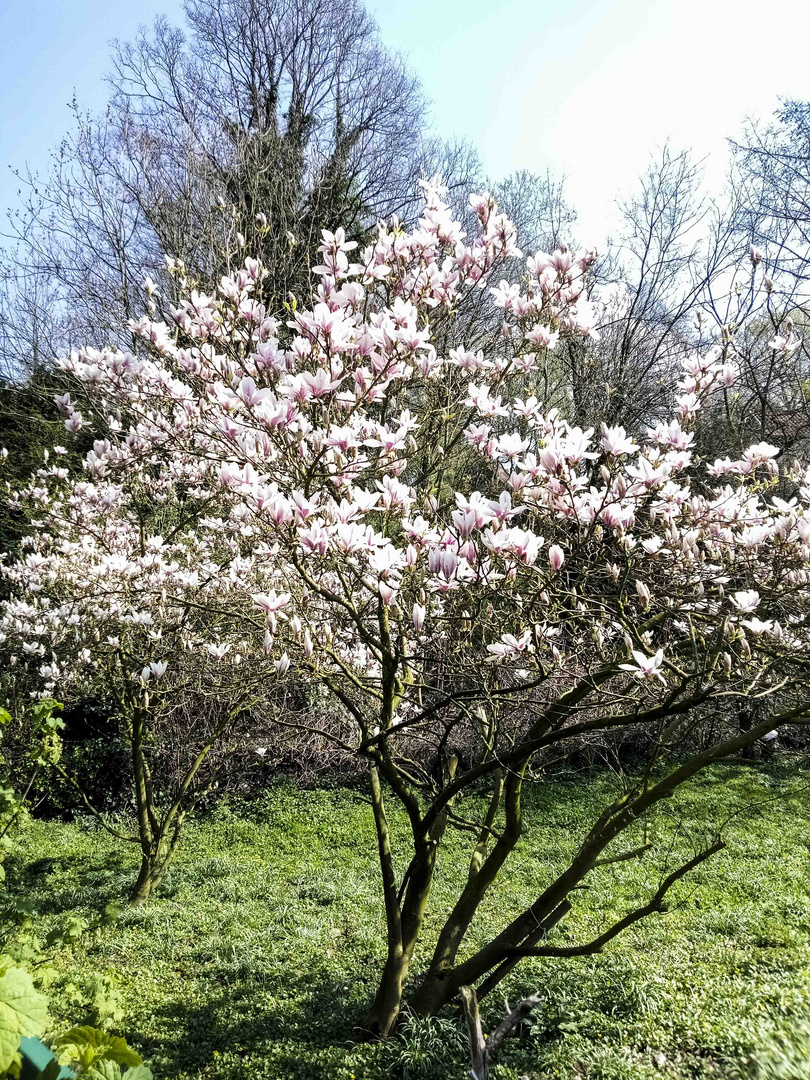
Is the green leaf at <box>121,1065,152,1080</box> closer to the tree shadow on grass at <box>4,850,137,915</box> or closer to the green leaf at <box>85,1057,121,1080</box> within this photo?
the green leaf at <box>85,1057,121,1080</box>

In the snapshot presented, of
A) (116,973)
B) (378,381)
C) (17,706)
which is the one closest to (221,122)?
(17,706)

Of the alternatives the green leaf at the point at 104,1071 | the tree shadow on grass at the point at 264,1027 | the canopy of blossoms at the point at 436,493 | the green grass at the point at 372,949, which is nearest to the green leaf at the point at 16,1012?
the green leaf at the point at 104,1071

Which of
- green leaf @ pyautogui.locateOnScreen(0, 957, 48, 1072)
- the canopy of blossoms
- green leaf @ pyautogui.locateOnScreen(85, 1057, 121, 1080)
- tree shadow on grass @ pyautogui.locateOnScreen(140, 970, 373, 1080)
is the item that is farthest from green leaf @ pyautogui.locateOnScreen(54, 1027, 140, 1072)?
tree shadow on grass @ pyautogui.locateOnScreen(140, 970, 373, 1080)

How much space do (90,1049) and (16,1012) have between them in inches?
10.6

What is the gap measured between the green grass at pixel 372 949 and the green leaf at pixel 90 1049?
45.9 inches

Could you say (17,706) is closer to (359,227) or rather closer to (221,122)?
(359,227)

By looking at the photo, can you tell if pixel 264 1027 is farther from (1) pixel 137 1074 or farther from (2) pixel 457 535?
(2) pixel 457 535

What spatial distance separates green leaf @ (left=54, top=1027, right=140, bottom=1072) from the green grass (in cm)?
117

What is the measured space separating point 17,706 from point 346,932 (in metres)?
4.98

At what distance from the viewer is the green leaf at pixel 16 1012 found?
122 cm

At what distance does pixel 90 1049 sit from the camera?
4.71ft

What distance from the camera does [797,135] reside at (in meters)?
9.03

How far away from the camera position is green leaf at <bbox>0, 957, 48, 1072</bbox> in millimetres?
1216

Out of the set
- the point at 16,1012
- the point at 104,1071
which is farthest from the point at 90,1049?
the point at 16,1012
